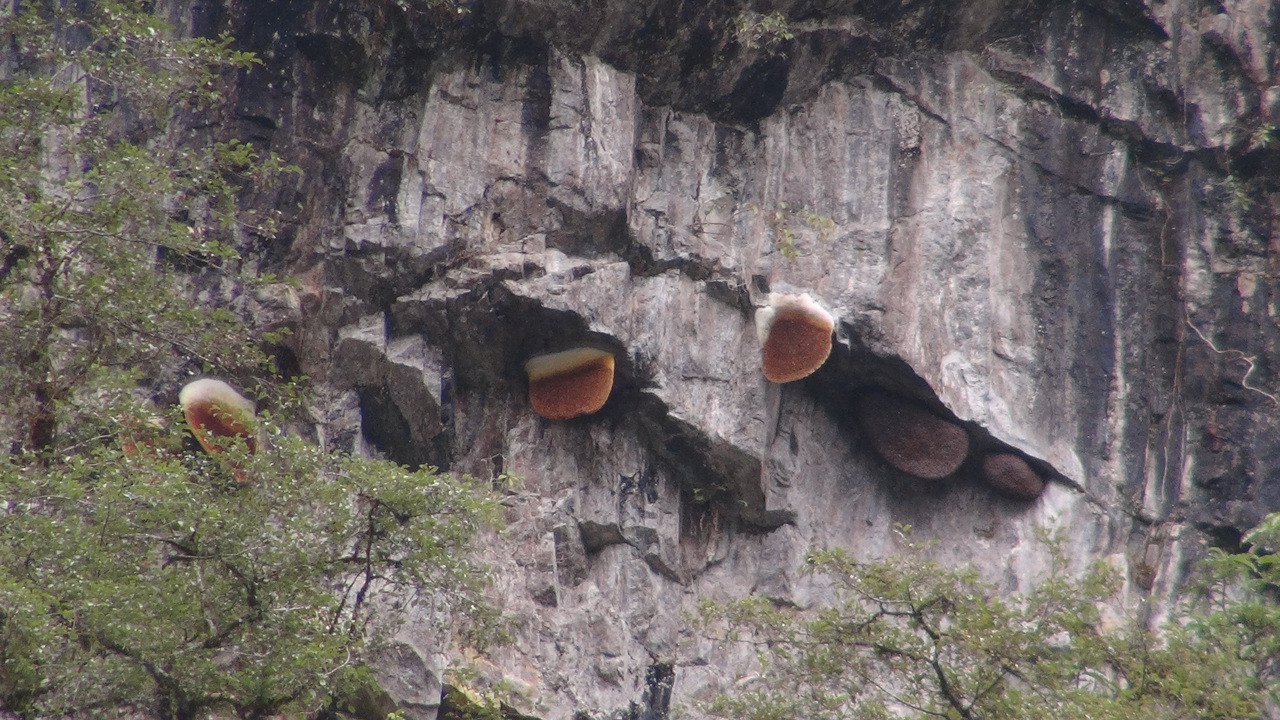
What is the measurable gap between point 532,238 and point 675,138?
7.97ft

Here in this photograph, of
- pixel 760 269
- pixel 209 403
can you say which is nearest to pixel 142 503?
pixel 209 403

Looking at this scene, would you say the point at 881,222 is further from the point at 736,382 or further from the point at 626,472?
the point at 626,472

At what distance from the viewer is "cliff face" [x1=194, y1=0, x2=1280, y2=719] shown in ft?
44.3

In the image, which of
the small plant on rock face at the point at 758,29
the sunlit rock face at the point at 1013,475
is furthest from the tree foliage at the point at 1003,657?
the small plant on rock face at the point at 758,29

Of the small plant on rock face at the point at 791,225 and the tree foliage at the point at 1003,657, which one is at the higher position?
the small plant on rock face at the point at 791,225

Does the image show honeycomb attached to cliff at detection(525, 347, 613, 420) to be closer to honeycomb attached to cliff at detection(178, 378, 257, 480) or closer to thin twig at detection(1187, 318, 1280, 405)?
honeycomb attached to cliff at detection(178, 378, 257, 480)

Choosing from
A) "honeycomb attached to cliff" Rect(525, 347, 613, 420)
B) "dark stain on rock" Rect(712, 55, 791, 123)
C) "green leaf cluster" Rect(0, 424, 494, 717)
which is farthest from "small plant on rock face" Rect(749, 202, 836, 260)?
"green leaf cluster" Rect(0, 424, 494, 717)

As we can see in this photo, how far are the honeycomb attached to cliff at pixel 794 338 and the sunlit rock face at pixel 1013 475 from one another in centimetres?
217

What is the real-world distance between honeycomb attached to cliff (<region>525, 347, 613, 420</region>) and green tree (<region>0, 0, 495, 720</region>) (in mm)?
2855

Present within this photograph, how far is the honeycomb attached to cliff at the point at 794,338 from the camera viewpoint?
555 inches

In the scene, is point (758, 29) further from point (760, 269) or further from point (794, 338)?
point (794, 338)

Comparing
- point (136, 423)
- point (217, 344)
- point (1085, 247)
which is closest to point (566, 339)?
point (217, 344)

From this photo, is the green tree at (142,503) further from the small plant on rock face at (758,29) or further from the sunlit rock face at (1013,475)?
the sunlit rock face at (1013,475)

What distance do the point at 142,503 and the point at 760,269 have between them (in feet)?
25.4
